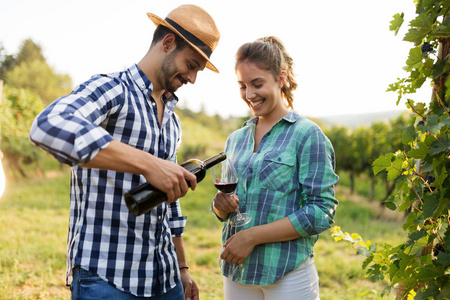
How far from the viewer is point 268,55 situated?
2197mm

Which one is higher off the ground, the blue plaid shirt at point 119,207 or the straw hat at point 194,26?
the straw hat at point 194,26

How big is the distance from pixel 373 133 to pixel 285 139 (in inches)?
459

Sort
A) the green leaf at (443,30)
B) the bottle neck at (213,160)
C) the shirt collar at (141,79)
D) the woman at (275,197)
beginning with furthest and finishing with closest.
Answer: the woman at (275,197) → the bottle neck at (213,160) → the shirt collar at (141,79) → the green leaf at (443,30)

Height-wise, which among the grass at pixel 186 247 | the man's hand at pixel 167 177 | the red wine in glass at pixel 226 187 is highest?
the man's hand at pixel 167 177

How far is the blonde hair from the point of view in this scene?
2193mm

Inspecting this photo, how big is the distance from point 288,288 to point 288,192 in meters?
0.52

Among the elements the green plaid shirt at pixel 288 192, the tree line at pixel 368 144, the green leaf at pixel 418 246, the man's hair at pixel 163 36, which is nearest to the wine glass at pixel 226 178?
the green plaid shirt at pixel 288 192

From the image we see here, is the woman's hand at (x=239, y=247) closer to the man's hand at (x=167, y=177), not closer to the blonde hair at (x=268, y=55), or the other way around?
the man's hand at (x=167, y=177)

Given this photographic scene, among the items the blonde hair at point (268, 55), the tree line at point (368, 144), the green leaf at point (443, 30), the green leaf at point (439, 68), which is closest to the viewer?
the green leaf at point (443, 30)

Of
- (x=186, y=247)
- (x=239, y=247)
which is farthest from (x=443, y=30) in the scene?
(x=186, y=247)

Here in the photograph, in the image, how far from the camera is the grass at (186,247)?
181 inches

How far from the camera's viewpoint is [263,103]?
225 cm

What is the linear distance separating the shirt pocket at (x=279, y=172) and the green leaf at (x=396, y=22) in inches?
32.2

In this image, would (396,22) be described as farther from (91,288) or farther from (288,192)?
(91,288)
